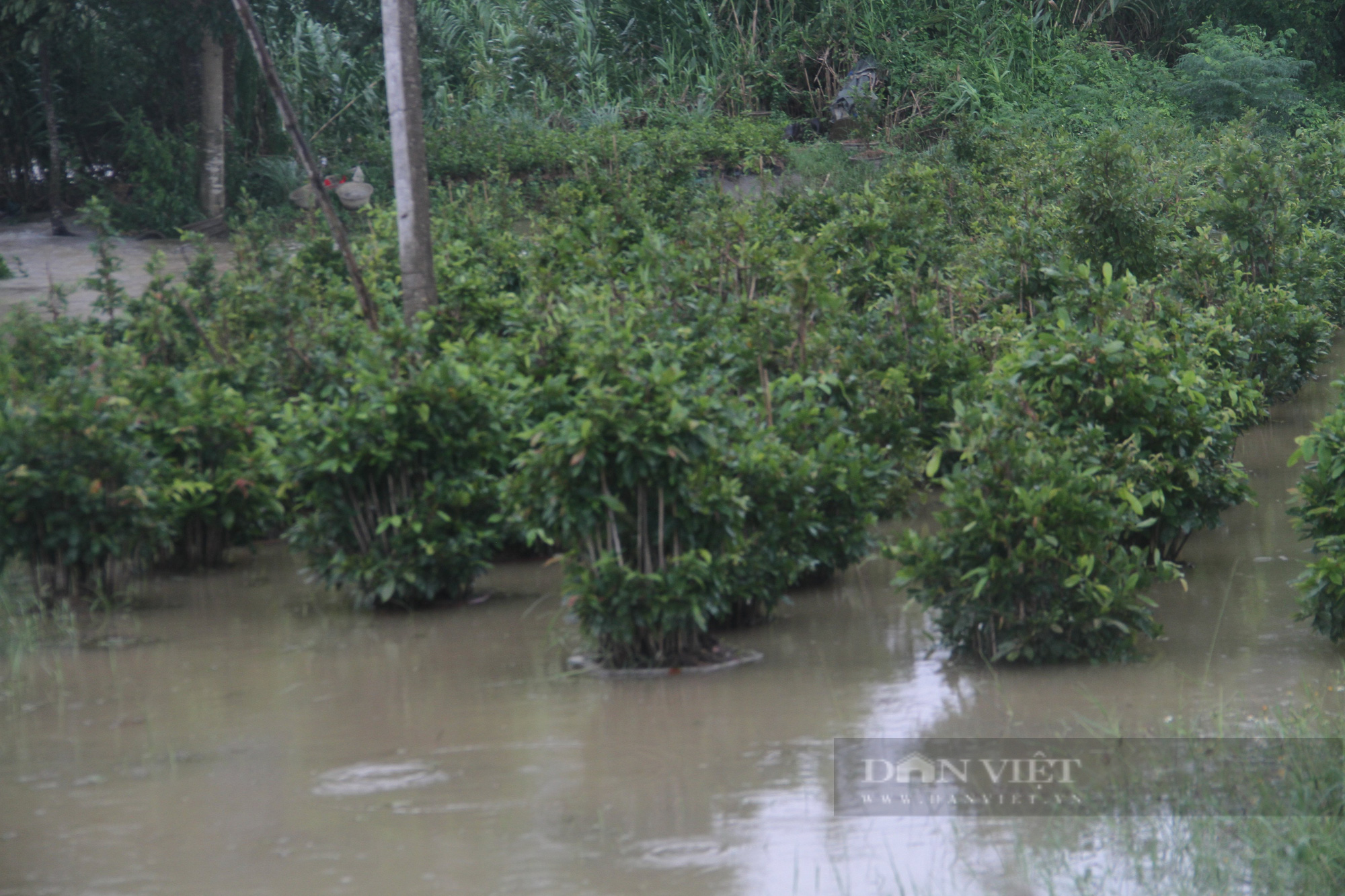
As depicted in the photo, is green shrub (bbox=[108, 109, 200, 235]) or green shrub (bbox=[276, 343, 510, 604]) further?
green shrub (bbox=[108, 109, 200, 235])

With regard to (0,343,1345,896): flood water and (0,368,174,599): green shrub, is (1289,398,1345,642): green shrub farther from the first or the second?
(0,368,174,599): green shrub

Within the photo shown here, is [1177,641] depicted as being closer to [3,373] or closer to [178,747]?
[178,747]

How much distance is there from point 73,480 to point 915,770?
13.2ft

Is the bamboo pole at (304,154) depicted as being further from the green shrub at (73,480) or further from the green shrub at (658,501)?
the green shrub at (658,501)

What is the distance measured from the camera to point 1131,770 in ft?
13.7

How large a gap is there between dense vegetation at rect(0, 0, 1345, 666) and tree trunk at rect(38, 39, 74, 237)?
3.61m

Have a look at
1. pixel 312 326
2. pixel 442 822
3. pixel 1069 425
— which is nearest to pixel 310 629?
pixel 312 326

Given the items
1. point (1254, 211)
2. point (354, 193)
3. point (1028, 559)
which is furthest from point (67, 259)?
point (1028, 559)

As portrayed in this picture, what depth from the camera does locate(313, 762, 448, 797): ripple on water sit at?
4305 millimetres

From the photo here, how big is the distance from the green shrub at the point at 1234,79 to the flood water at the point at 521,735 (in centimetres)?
1718

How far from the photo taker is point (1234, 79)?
2198 cm

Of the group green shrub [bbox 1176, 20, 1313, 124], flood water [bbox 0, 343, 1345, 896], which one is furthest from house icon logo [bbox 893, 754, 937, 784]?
green shrub [bbox 1176, 20, 1313, 124]

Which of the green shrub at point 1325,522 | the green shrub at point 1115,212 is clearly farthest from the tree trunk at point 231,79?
the green shrub at point 1325,522

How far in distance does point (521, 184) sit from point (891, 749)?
12.7 meters
